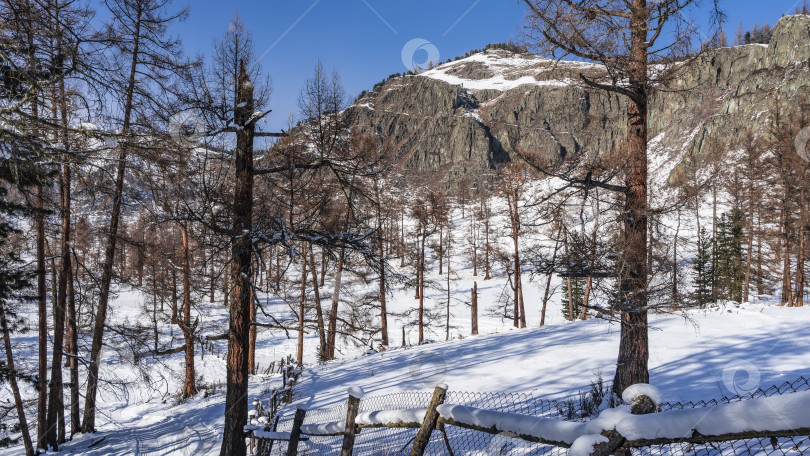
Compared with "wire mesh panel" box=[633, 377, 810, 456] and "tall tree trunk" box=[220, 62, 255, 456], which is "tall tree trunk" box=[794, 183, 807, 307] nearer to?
"wire mesh panel" box=[633, 377, 810, 456]

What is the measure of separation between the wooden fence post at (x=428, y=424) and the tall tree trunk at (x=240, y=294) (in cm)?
376

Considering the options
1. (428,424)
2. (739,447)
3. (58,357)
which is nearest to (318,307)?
(58,357)

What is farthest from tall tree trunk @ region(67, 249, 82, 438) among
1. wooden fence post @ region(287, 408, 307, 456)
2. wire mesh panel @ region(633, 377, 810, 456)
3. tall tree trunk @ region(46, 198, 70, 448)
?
wire mesh panel @ region(633, 377, 810, 456)

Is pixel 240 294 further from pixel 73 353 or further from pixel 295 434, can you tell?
pixel 73 353

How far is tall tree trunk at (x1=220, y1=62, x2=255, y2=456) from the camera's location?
238 inches

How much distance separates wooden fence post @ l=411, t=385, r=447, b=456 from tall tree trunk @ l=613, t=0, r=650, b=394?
13.1 feet

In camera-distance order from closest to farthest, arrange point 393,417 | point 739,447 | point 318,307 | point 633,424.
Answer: point 633,424
point 739,447
point 393,417
point 318,307

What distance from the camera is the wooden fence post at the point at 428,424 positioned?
321cm

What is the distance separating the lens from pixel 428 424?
324 centimetres

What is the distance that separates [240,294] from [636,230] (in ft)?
20.7

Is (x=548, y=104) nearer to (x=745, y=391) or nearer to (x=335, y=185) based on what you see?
(x=335, y=185)

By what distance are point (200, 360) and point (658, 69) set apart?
79.0 feet

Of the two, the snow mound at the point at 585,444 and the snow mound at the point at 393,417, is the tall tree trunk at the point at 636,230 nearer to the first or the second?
the snow mound at the point at 393,417

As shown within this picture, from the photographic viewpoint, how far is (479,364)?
10.5 meters
